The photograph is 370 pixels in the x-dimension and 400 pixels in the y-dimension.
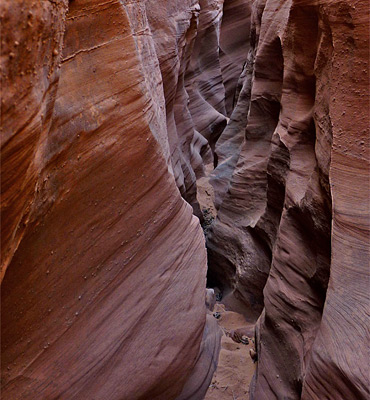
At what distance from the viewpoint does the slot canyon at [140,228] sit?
5.44 ft

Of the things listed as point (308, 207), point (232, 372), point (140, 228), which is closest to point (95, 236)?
point (140, 228)

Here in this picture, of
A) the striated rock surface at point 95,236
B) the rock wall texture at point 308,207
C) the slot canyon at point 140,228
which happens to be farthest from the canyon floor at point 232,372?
the striated rock surface at point 95,236

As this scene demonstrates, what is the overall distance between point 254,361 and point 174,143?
2.86 m

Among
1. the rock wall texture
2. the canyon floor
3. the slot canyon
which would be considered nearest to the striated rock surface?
the slot canyon

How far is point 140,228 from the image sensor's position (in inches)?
107

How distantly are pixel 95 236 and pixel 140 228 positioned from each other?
0.40 metres

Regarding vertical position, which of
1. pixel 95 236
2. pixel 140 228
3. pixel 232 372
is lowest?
pixel 232 372

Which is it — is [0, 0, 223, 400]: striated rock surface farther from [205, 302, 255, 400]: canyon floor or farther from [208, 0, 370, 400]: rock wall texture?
[208, 0, 370, 400]: rock wall texture

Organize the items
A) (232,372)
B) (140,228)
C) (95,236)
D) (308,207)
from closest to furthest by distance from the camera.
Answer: (95,236) → (140,228) → (308,207) → (232,372)

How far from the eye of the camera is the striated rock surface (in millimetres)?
A: 2021

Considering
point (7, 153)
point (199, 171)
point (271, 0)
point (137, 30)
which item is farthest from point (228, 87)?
point (7, 153)

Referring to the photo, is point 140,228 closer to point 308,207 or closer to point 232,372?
point 308,207

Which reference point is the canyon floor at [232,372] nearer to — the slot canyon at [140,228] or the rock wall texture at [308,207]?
the slot canyon at [140,228]

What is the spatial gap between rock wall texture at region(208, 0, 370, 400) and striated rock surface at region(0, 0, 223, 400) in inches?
33.3
